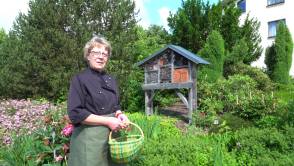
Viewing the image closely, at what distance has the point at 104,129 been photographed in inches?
144

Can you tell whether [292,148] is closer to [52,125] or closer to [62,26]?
[52,125]

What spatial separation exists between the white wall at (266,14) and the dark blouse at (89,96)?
936 inches

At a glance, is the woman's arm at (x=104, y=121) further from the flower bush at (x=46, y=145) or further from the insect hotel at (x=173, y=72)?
the insect hotel at (x=173, y=72)

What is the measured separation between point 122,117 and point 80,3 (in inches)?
429

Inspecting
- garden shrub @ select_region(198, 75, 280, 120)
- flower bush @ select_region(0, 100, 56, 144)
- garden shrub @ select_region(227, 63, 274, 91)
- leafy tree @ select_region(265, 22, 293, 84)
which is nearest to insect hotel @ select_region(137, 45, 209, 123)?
garden shrub @ select_region(198, 75, 280, 120)

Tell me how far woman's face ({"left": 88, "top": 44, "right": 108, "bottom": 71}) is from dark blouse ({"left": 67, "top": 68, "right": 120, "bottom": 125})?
7 cm

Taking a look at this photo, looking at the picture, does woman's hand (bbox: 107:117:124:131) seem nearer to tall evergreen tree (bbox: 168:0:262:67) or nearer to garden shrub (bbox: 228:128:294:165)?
garden shrub (bbox: 228:128:294:165)

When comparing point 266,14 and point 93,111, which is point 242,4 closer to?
point 266,14

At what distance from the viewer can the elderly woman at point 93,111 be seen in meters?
3.54

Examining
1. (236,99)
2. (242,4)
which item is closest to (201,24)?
(236,99)

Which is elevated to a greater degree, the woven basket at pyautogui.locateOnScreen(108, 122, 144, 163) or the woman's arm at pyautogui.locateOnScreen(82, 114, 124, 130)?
the woman's arm at pyautogui.locateOnScreen(82, 114, 124, 130)

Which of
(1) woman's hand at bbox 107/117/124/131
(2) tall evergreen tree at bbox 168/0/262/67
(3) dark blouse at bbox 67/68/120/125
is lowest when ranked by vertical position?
(1) woman's hand at bbox 107/117/124/131

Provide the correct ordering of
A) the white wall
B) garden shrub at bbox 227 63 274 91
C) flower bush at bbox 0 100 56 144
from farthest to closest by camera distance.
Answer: the white wall
garden shrub at bbox 227 63 274 91
flower bush at bbox 0 100 56 144

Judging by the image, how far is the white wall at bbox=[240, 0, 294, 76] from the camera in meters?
26.6
